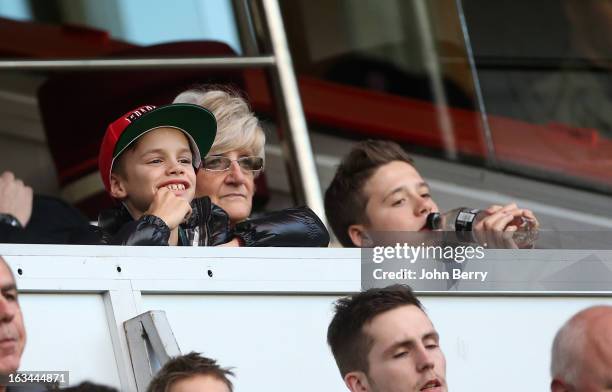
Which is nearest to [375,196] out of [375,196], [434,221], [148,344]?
[375,196]

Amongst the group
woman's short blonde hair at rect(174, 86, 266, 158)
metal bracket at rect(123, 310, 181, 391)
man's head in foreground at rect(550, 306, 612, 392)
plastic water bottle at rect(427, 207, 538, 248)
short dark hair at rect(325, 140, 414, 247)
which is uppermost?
woman's short blonde hair at rect(174, 86, 266, 158)

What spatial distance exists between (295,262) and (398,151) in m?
0.78

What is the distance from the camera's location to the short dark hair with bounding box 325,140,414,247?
332 cm

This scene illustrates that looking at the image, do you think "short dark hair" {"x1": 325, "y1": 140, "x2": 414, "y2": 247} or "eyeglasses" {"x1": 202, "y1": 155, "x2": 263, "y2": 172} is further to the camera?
"short dark hair" {"x1": 325, "y1": 140, "x2": 414, "y2": 247}

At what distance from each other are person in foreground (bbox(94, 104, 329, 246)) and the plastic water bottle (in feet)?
0.85

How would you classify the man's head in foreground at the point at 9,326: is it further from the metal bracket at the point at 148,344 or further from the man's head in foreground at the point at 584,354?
the man's head in foreground at the point at 584,354

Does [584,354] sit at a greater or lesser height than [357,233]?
lesser

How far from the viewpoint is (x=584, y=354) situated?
2.59 metres

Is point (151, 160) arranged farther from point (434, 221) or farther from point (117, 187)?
point (434, 221)

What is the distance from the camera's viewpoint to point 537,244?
295cm

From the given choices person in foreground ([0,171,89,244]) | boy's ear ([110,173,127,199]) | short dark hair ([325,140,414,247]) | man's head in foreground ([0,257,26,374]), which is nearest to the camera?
man's head in foreground ([0,257,26,374])

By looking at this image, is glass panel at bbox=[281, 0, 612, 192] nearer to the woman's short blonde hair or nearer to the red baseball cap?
the woman's short blonde hair

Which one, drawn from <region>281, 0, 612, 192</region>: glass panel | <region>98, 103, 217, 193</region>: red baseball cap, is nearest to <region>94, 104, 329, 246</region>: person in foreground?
<region>98, 103, 217, 193</region>: red baseball cap

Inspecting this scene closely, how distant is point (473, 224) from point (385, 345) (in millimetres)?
546
